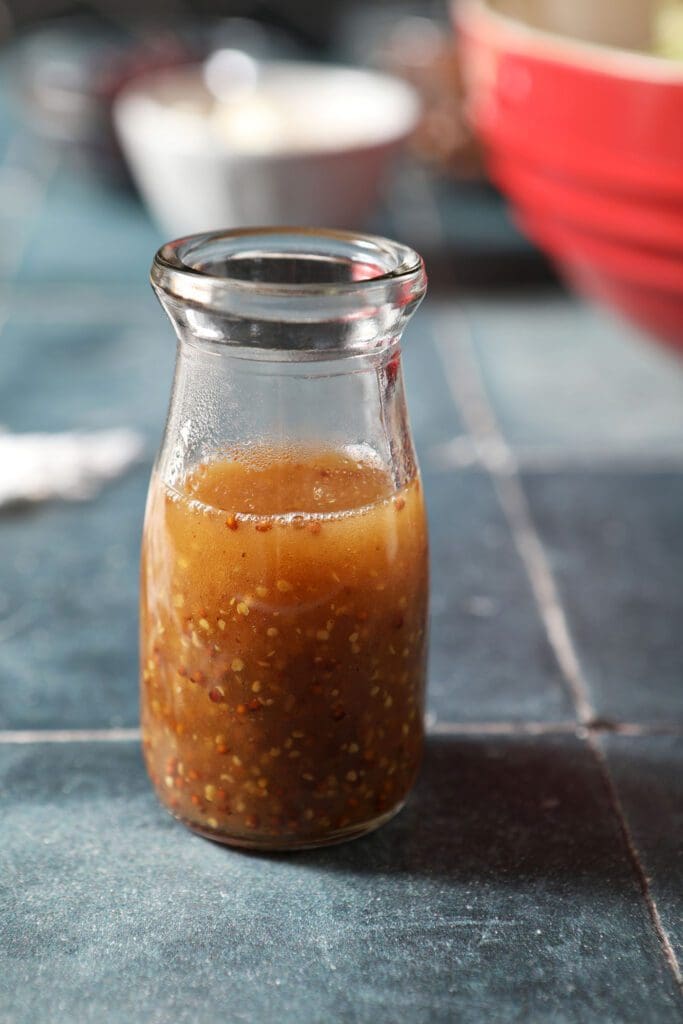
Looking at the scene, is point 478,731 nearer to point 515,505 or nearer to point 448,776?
point 448,776

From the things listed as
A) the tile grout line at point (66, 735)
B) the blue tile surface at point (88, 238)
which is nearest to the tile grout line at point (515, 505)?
the tile grout line at point (66, 735)

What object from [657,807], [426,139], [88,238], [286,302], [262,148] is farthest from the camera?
[426,139]

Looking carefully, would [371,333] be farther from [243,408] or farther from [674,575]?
[674,575]

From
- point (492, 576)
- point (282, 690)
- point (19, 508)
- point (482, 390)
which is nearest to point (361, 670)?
point (282, 690)

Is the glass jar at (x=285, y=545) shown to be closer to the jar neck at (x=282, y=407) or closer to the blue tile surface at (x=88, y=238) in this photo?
the jar neck at (x=282, y=407)

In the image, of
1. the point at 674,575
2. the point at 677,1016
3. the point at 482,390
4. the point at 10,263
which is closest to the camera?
the point at 677,1016

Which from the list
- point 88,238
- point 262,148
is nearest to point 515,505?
point 262,148
